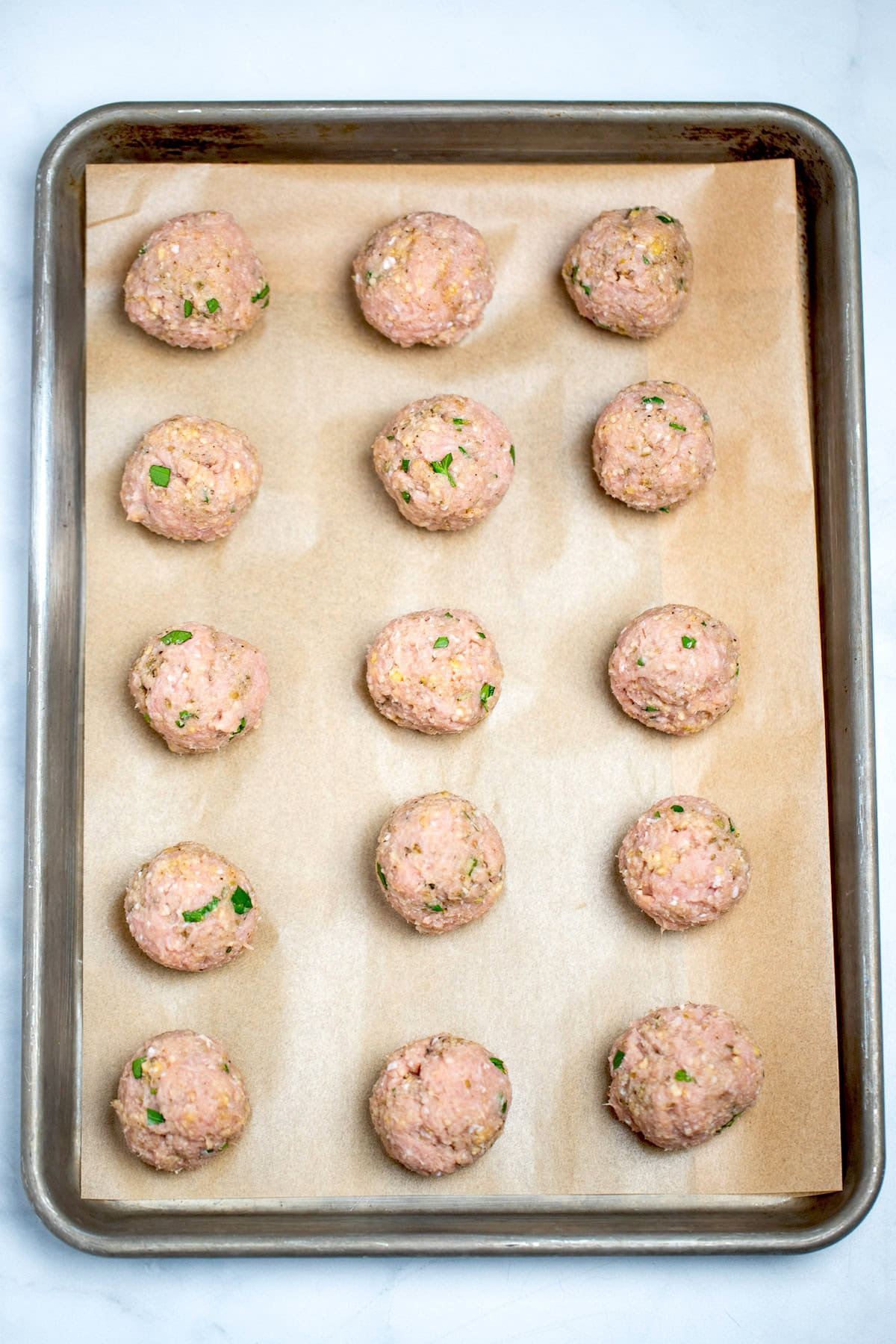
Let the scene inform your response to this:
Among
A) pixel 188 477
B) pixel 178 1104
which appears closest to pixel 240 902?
pixel 178 1104

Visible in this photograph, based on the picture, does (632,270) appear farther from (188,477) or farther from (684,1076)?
(684,1076)

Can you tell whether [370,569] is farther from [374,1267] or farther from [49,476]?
[374,1267]

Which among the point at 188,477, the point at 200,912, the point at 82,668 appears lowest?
the point at 200,912

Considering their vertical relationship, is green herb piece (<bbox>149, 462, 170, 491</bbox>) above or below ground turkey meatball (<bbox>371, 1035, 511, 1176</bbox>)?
above

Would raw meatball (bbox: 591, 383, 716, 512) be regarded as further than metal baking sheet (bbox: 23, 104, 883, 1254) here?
Yes

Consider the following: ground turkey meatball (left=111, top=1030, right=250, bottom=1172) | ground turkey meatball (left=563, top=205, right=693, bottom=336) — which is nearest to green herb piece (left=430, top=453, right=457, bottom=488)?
ground turkey meatball (left=563, top=205, right=693, bottom=336)

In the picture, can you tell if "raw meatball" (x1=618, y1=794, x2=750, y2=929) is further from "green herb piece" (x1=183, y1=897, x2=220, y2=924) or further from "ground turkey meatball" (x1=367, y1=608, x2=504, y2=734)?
"green herb piece" (x1=183, y1=897, x2=220, y2=924)

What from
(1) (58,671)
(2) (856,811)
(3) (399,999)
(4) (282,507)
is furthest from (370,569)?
(2) (856,811)
